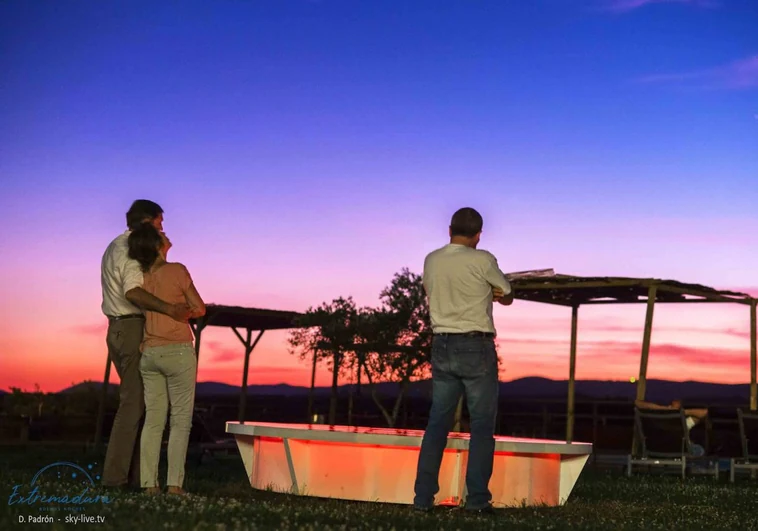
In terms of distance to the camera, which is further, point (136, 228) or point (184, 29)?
point (184, 29)

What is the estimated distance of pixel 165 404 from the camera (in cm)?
570

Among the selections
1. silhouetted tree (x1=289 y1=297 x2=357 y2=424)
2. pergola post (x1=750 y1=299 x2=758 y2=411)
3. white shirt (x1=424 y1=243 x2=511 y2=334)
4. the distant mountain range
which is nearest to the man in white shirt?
white shirt (x1=424 y1=243 x2=511 y2=334)

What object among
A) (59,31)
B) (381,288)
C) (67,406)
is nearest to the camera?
(59,31)

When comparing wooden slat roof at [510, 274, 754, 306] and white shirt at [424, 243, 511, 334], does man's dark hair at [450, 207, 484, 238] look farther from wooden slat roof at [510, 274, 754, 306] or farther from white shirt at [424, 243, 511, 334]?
wooden slat roof at [510, 274, 754, 306]

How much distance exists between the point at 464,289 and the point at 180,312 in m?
1.69

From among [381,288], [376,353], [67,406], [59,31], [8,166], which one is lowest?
[67,406]

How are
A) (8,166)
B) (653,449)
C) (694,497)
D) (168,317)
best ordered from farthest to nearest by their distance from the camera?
1. (8,166)
2. (653,449)
3. (694,497)
4. (168,317)

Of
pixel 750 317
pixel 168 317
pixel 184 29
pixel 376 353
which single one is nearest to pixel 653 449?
pixel 750 317

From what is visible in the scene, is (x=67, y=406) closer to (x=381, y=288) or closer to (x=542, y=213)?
(x=381, y=288)

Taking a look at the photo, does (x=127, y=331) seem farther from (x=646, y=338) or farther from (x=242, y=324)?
(x=242, y=324)

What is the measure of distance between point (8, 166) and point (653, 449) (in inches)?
411

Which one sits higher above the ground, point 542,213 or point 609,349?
point 542,213

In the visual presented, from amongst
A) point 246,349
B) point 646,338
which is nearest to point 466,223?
point 646,338

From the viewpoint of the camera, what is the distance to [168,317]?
5.66 metres
